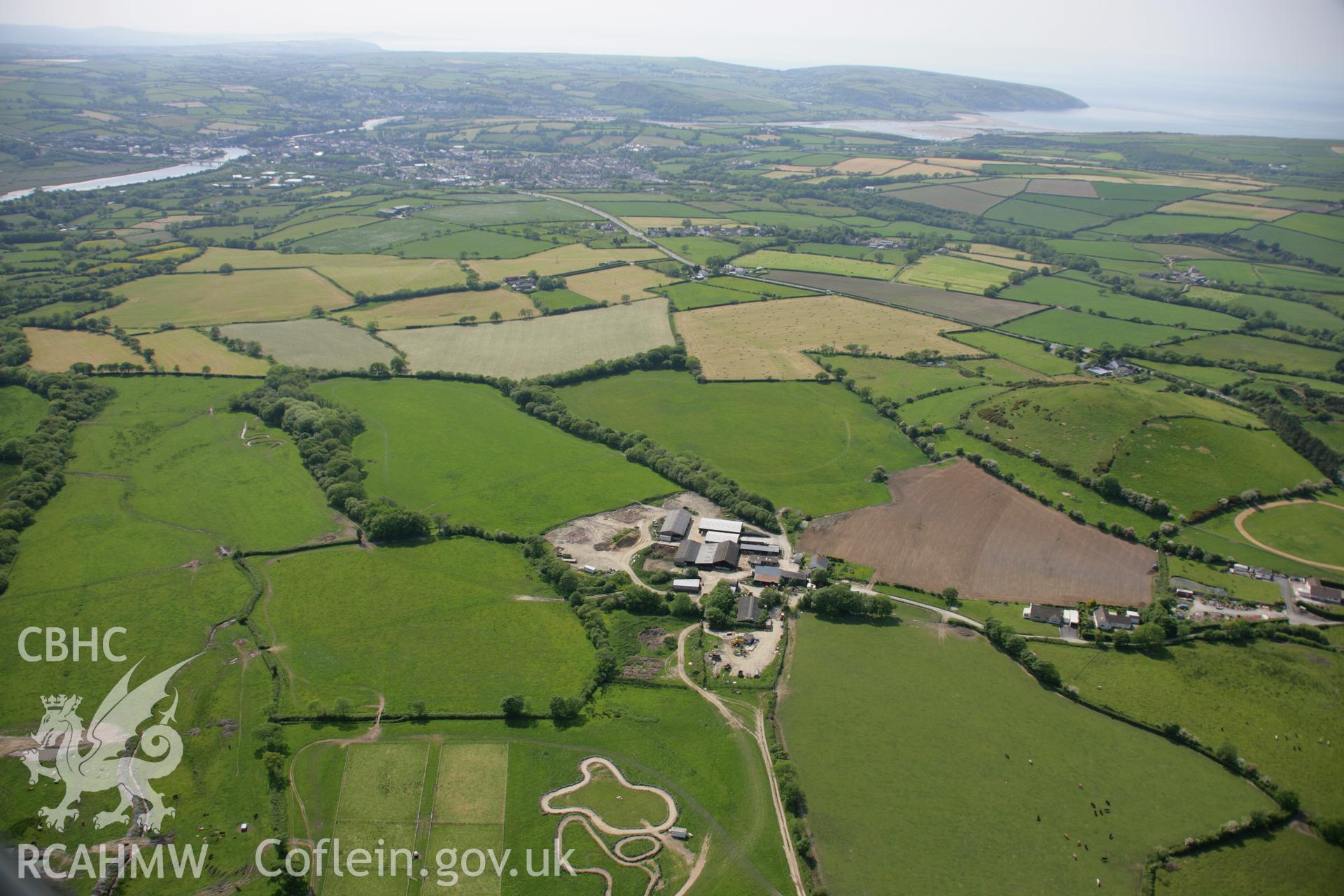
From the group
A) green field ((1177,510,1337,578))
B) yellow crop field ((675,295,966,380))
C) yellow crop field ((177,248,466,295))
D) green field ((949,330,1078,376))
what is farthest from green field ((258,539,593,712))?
green field ((949,330,1078,376))

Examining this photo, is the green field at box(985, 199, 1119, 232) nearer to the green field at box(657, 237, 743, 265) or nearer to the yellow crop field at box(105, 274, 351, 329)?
the green field at box(657, 237, 743, 265)

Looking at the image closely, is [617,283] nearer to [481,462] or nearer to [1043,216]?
[481,462]

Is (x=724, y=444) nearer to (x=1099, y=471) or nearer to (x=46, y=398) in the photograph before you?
(x=1099, y=471)

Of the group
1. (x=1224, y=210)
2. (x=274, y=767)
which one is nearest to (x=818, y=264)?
(x=1224, y=210)

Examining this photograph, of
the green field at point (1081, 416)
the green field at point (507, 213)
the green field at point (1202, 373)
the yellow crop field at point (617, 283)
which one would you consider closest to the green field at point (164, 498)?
the yellow crop field at point (617, 283)

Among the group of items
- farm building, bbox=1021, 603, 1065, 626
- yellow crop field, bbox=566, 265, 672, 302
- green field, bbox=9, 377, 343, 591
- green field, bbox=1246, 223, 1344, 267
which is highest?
green field, bbox=1246, 223, 1344, 267
